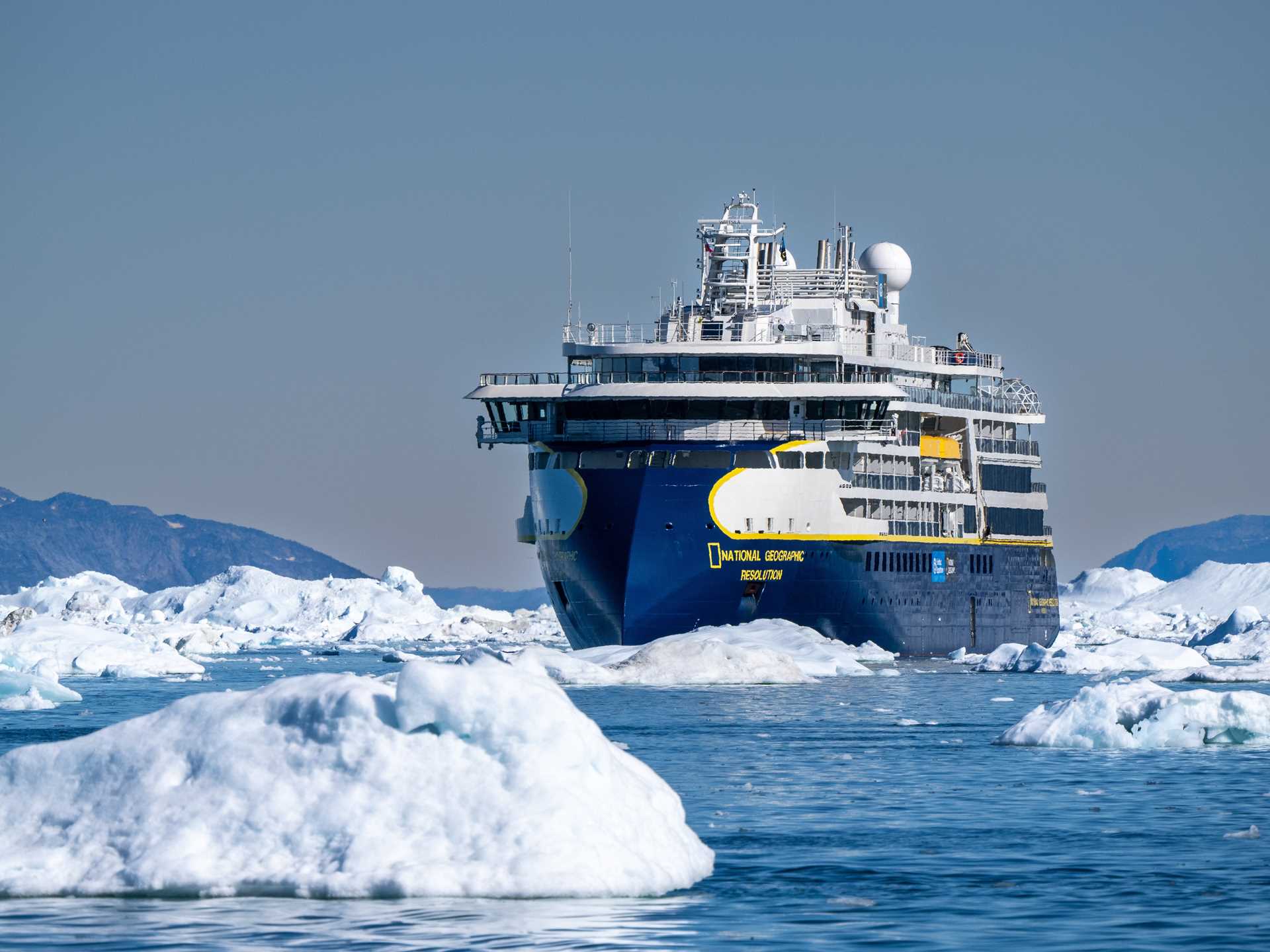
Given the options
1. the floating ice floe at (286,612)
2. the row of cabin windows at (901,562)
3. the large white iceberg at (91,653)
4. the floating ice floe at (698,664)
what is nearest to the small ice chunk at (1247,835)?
the floating ice floe at (698,664)

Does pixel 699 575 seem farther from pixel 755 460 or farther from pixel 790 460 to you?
pixel 790 460

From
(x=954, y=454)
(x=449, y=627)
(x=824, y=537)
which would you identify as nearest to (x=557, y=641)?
(x=449, y=627)

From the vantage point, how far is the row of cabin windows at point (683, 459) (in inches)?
2486

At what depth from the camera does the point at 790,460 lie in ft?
215

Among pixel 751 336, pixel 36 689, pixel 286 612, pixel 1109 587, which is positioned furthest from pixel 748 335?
pixel 1109 587

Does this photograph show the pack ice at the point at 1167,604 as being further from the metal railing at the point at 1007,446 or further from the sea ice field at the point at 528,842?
the sea ice field at the point at 528,842

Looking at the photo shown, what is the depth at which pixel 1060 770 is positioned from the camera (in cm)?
3105

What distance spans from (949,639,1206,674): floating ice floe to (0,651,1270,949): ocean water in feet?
82.0

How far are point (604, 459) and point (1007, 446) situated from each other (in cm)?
2406

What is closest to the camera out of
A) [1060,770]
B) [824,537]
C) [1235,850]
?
[1235,850]

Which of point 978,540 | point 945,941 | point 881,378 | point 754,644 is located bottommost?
point 945,941

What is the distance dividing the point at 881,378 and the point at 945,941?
56.7 m

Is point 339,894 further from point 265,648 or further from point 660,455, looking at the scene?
point 265,648

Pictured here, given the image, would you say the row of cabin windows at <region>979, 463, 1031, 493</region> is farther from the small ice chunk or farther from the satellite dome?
the small ice chunk
